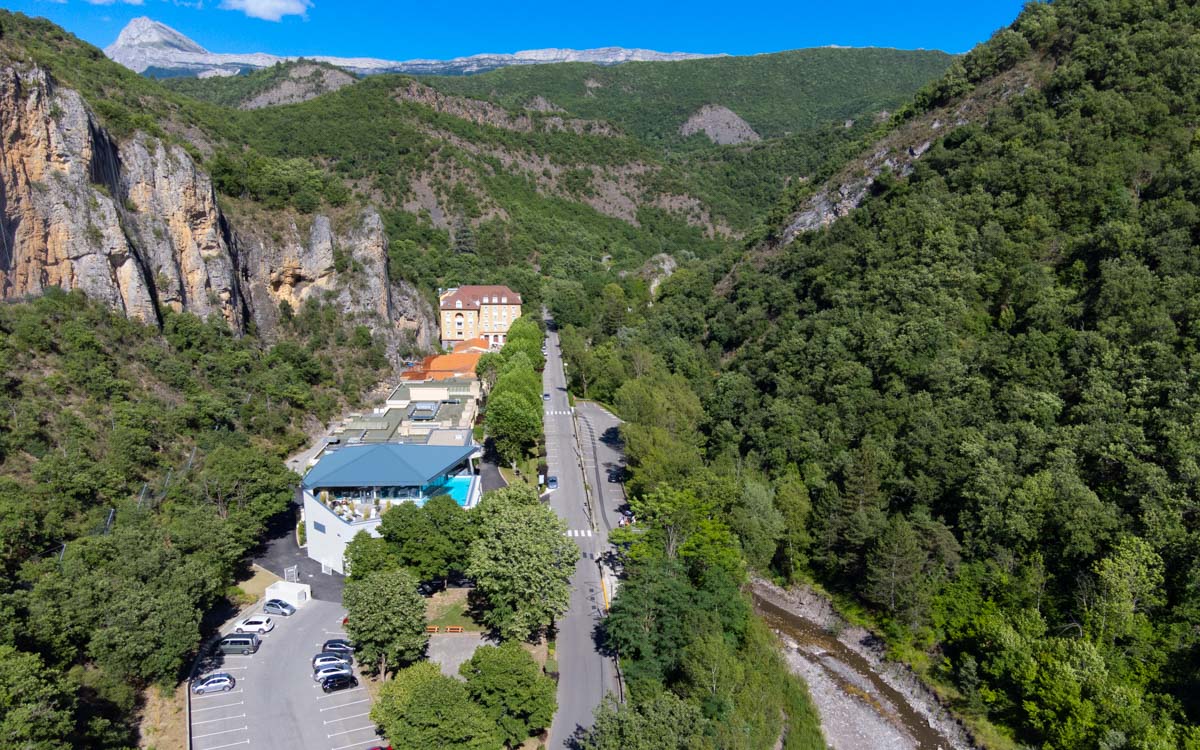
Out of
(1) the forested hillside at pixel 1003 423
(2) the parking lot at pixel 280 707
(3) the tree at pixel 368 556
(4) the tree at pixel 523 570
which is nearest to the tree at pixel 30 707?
(2) the parking lot at pixel 280 707

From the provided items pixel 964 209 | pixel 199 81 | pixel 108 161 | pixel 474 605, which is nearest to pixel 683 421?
pixel 474 605

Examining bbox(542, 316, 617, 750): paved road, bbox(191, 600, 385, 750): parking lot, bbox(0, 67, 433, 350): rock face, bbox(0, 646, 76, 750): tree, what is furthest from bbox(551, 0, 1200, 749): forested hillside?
bbox(0, 67, 433, 350): rock face

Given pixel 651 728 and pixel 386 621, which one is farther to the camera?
pixel 386 621

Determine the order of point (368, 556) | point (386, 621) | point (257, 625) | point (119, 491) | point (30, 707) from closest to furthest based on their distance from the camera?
point (30, 707) → point (386, 621) → point (257, 625) → point (368, 556) → point (119, 491)

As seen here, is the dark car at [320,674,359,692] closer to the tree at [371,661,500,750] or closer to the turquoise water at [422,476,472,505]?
the tree at [371,661,500,750]

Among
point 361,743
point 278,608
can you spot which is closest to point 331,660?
point 361,743

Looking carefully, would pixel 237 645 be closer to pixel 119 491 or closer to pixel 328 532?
pixel 328 532
